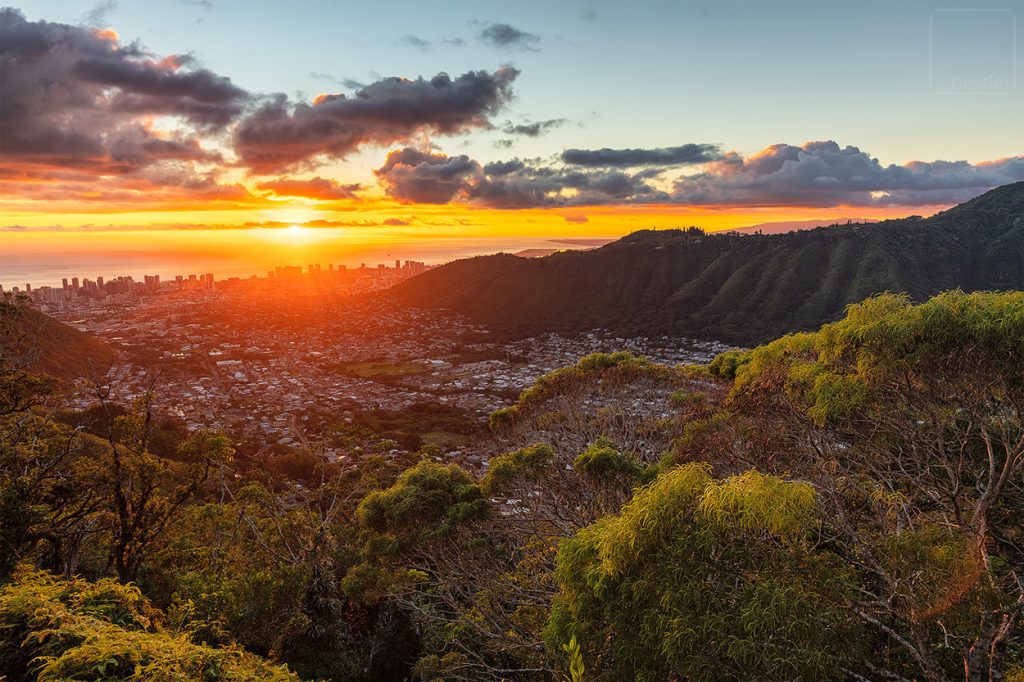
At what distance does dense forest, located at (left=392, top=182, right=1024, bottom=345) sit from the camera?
99.1 m

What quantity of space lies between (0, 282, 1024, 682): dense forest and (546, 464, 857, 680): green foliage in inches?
0.9

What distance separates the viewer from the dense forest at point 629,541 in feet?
14.9

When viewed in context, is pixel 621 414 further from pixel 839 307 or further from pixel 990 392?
pixel 839 307

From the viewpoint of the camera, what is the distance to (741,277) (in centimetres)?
11600

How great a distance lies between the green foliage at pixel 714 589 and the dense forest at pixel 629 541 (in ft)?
0.08

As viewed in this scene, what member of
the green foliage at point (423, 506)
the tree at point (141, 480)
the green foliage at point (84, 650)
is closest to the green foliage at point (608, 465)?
the green foliage at point (423, 506)

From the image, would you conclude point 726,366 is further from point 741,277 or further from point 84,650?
point 741,277

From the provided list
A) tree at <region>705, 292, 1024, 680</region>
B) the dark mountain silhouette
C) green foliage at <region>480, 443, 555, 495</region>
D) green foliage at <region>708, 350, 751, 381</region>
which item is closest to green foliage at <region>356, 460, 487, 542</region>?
green foliage at <region>480, 443, 555, 495</region>

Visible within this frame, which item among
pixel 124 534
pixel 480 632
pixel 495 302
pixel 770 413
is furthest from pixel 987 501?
pixel 495 302

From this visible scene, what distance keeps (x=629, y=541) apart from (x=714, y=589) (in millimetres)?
795

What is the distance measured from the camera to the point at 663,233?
16312 centimetres

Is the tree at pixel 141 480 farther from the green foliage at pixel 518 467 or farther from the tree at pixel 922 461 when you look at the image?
the tree at pixel 922 461

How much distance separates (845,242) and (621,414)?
12178 cm

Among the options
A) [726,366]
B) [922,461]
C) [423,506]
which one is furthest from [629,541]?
[726,366]
